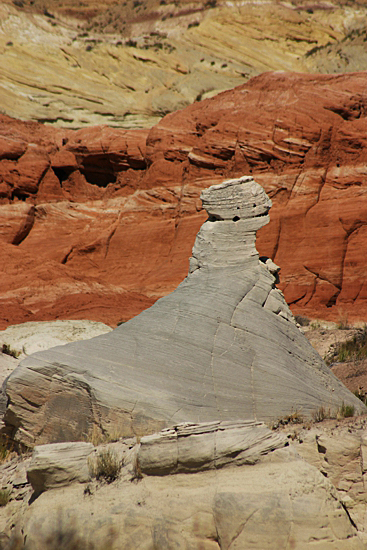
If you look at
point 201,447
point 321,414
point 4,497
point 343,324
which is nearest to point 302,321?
point 343,324

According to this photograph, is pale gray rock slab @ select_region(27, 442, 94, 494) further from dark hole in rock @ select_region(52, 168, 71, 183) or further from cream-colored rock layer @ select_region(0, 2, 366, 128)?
cream-colored rock layer @ select_region(0, 2, 366, 128)

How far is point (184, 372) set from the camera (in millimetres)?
7648

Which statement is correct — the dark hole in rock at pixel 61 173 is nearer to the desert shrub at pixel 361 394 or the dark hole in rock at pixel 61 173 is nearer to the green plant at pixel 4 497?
the desert shrub at pixel 361 394

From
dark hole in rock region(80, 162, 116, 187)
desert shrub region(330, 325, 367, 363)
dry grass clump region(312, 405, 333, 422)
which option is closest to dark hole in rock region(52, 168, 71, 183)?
dark hole in rock region(80, 162, 116, 187)

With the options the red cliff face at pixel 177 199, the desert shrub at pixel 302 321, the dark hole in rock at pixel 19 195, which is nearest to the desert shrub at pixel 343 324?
the red cliff face at pixel 177 199

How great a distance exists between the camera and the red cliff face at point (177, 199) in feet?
72.8

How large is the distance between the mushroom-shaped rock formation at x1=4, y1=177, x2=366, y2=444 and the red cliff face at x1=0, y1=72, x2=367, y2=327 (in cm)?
1075

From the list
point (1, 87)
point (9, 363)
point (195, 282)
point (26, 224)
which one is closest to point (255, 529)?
point (195, 282)

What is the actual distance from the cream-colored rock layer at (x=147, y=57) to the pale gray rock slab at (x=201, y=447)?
28854 millimetres

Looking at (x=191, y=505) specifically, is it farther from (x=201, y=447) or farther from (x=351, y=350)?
(x=351, y=350)

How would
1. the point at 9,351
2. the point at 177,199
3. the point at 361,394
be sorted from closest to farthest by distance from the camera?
the point at 361,394
the point at 9,351
the point at 177,199

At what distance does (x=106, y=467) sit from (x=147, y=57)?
122 ft

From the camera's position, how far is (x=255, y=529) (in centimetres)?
557

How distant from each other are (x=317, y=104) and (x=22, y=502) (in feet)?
69.8
